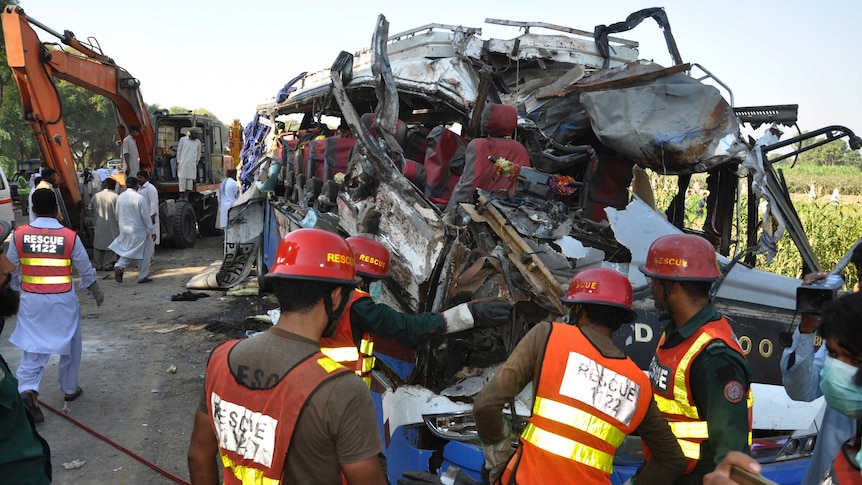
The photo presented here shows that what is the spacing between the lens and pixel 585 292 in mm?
2406

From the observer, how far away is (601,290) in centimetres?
238

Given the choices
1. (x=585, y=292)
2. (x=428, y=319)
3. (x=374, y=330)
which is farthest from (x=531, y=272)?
(x=585, y=292)

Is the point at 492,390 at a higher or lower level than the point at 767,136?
lower

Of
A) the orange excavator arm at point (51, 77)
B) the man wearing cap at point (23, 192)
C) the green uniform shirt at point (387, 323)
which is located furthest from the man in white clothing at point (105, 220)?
the green uniform shirt at point (387, 323)

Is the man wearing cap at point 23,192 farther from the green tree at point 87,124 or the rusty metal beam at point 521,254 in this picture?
the green tree at point 87,124

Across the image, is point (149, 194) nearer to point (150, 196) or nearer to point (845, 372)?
point (150, 196)

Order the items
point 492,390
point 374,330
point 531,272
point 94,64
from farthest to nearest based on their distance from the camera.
Result: point 94,64, point 531,272, point 374,330, point 492,390

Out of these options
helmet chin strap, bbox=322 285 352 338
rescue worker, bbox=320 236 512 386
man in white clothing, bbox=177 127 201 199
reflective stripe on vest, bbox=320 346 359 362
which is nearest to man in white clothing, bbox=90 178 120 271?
man in white clothing, bbox=177 127 201 199

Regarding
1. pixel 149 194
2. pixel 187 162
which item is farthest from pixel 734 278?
pixel 187 162

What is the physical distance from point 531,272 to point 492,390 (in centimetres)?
163

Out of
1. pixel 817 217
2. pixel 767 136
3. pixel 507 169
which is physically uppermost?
pixel 767 136

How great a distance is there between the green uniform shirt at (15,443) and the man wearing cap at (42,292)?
3298mm

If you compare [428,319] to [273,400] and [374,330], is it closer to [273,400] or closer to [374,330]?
[374,330]

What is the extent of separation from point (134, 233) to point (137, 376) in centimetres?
503
